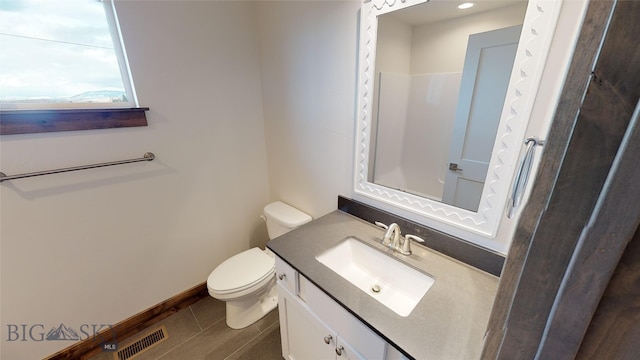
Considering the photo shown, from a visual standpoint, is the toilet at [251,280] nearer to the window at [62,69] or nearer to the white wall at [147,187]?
the white wall at [147,187]

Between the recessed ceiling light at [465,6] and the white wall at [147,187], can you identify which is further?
the white wall at [147,187]

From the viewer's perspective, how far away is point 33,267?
1207mm

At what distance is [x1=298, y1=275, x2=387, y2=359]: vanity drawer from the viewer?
2.55 feet

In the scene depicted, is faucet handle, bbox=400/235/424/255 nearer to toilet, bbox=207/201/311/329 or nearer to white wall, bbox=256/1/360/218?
white wall, bbox=256/1/360/218

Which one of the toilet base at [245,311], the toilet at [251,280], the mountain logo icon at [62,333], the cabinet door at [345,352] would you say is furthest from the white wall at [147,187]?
the cabinet door at [345,352]

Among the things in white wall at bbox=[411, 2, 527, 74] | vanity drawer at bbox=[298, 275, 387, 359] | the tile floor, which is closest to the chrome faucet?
vanity drawer at bbox=[298, 275, 387, 359]

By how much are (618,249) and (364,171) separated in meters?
1.08

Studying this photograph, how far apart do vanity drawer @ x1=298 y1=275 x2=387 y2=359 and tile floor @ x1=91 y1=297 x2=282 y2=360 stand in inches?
29.7

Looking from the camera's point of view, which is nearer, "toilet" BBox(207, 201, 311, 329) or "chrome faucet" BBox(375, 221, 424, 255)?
"chrome faucet" BBox(375, 221, 424, 255)

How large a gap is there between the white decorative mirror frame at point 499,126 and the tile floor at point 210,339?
3.71 feet

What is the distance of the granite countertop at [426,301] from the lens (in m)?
0.69

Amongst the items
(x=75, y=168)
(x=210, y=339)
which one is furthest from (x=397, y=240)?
(x=75, y=168)

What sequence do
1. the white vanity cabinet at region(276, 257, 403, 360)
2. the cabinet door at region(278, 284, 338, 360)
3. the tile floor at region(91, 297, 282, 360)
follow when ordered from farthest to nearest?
1. the tile floor at region(91, 297, 282, 360)
2. the cabinet door at region(278, 284, 338, 360)
3. the white vanity cabinet at region(276, 257, 403, 360)

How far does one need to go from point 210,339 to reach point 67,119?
146 centimetres
